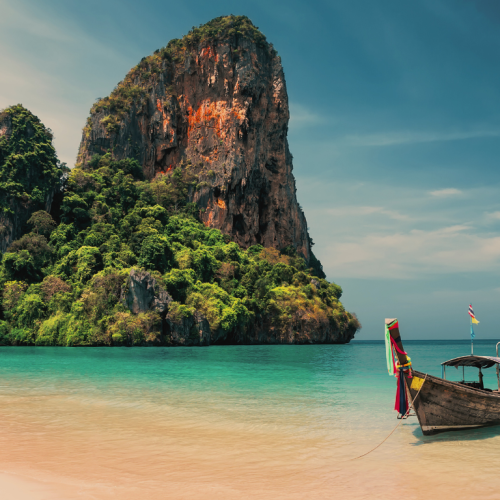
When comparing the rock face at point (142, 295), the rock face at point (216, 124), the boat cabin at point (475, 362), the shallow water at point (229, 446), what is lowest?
the shallow water at point (229, 446)

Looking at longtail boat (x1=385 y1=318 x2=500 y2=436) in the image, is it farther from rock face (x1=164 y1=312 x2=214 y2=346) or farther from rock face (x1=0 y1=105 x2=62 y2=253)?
rock face (x1=0 y1=105 x2=62 y2=253)

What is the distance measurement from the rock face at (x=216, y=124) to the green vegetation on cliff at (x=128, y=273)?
374 cm

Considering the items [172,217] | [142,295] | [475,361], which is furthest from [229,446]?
[172,217]

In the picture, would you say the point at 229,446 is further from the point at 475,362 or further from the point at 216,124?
the point at 216,124

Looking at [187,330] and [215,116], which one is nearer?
[187,330]

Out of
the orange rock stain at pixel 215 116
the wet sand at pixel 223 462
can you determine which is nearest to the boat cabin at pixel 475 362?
the wet sand at pixel 223 462

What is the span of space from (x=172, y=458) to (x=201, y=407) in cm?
480

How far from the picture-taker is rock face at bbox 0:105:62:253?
4809 cm

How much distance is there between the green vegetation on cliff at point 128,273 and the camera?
136 ft

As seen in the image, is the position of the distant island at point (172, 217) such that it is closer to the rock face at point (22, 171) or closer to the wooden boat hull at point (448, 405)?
the rock face at point (22, 171)

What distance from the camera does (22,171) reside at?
49812mm

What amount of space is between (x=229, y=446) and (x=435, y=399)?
4327 millimetres

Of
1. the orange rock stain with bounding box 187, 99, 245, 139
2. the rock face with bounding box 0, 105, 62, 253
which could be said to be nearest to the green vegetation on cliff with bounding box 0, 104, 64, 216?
the rock face with bounding box 0, 105, 62, 253

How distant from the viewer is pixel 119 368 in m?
22.6
